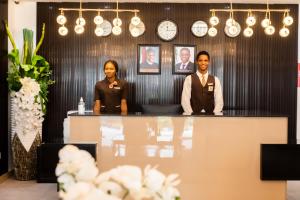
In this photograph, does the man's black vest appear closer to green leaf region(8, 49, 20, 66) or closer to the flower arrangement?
green leaf region(8, 49, 20, 66)

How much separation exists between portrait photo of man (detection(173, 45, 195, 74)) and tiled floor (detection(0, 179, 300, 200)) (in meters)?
2.33

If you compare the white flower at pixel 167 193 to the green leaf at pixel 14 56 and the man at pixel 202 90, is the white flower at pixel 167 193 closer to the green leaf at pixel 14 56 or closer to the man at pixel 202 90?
the man at pixel 202 90

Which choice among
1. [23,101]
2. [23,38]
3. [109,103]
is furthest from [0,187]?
[23,38]

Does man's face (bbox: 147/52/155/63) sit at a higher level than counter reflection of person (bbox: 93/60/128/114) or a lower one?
higher

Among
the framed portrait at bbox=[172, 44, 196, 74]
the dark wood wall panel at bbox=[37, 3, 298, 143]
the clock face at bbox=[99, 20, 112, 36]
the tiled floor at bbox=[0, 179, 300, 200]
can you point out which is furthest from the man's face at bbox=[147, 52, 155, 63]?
the tiled floor at bbox=[0, 179, 300, 200]

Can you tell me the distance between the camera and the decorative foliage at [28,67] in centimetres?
566

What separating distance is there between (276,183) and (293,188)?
116cm

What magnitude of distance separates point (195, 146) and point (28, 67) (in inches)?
106

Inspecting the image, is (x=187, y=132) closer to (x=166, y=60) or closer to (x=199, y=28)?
(x=166, y=60)

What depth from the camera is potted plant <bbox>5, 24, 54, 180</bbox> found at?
18.2ft

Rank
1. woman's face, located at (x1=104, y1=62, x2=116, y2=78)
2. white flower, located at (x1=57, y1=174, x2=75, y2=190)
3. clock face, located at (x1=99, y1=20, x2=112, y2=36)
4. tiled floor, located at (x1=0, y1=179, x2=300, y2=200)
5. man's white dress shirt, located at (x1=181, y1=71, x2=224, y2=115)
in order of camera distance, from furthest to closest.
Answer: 1. clock face, located at (x1=99, y1=20, x2=112, y2=36)
2. woman's face, located at (x1=104, y1=62, x2=116, y2=78)
3. man's white dress shirt, located at (x1=181, y1=71, x2=224, y2=115)
4. tiled floor, located at (x1=0, y1=179, x2=300, y2=200)
5. white flower, located at (x1=57, y1=174, x2=75, y2=190)

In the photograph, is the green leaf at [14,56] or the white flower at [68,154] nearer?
the white flower at [68,154]

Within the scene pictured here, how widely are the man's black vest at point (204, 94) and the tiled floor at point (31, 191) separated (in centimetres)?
152

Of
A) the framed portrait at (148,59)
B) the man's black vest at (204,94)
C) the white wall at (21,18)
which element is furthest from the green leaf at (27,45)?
the man's black vest at (204,94)
